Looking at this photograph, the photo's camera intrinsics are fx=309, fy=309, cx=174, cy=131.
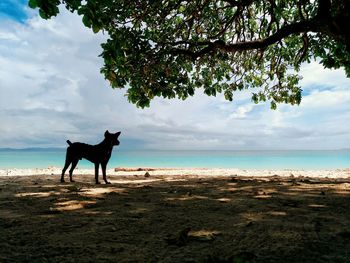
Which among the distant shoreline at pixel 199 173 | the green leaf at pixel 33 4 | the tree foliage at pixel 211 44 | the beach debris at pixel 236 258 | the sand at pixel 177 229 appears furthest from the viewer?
the distant shoreline at pixel 199 173

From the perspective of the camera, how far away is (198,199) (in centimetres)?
630

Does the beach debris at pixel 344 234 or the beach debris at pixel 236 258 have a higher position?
the beach debris at pixel 344 234

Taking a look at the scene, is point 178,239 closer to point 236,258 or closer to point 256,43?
point 236,258

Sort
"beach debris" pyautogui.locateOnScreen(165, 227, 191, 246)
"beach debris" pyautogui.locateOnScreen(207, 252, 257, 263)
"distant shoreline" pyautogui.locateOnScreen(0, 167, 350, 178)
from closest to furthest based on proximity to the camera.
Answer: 1. "beach debris" pyautogui.locateOnScreen(207, 252, 257, 263)
2. "beach debris" pyautogui.locateOnScreen(165, 227, 191, 246)
3. "distant shoreline" pyautogui.locateOnScreen(0, 167, 350, 178)

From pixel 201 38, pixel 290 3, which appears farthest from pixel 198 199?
pixel 290 3

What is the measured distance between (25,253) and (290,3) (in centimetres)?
1354

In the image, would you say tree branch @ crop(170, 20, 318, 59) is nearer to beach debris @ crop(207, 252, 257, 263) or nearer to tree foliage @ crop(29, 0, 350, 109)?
tree foliage @ crop(29, 0, 350, 109)

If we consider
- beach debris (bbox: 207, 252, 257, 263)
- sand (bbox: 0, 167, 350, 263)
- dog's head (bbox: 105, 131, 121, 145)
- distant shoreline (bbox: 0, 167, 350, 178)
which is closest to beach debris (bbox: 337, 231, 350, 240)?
sand (bbox: 0, 167, 350, 263)

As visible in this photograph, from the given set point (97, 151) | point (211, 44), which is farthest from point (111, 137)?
point (211, 44)

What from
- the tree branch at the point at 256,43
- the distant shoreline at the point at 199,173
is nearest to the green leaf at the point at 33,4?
the tree branch at the point at 256,43

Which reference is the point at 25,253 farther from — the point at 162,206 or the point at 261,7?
the point at 261,7

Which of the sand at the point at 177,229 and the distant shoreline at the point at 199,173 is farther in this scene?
the distant shoreline at the point at 199,173

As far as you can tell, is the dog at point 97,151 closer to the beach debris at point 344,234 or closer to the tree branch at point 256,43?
the tree branch at point 256,43

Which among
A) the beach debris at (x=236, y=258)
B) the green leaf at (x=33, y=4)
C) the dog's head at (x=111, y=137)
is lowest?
the beach debris at (x=236, y=258)
